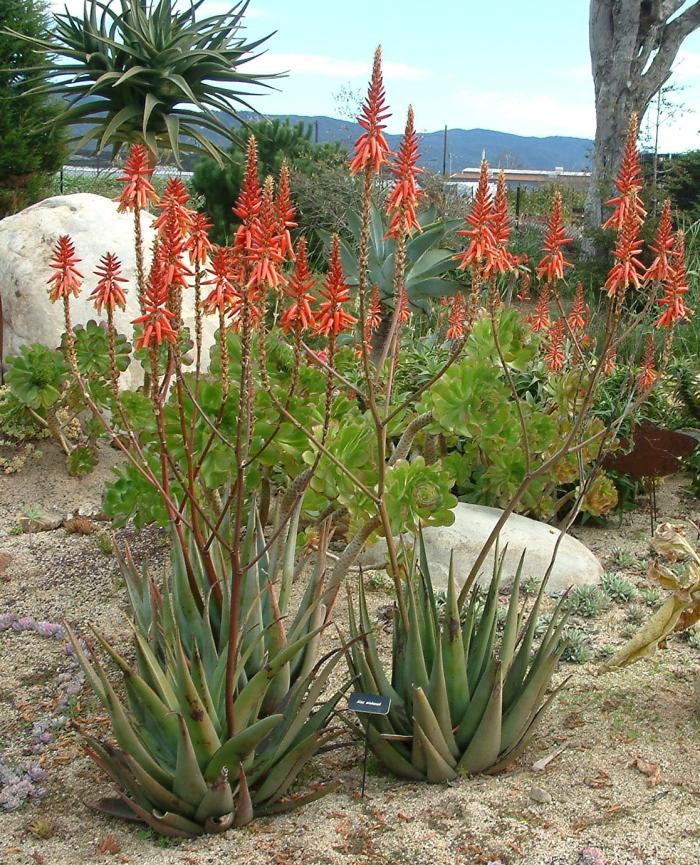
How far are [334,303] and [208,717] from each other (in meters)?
1.09

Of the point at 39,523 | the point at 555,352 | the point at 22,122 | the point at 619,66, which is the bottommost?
the point at 39,523

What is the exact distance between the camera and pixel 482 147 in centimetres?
251

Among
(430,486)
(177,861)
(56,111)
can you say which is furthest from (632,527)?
(56,111)

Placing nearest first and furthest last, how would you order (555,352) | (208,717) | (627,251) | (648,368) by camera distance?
(208,717) < (627,251) < (648,368) < (555,352)

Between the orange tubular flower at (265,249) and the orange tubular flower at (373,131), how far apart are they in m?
0.21

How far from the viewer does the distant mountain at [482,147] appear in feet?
48.3

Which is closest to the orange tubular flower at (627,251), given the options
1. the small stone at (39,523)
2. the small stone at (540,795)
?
the small stone at (540,795)

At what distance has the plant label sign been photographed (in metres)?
2.48

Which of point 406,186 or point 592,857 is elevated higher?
point 406,186

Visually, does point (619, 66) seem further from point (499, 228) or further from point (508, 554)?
point (499, 228)

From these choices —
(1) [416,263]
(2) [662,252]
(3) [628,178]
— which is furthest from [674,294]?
(1) [416,263]

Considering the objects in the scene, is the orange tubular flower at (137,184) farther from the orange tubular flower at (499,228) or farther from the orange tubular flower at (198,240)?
the orange tubular flower at (499,228)

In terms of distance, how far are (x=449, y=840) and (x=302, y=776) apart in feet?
1.82

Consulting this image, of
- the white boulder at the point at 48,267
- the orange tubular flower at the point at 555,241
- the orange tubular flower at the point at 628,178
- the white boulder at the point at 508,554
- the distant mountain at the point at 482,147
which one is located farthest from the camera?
the distant mountain at the point at 482,147
